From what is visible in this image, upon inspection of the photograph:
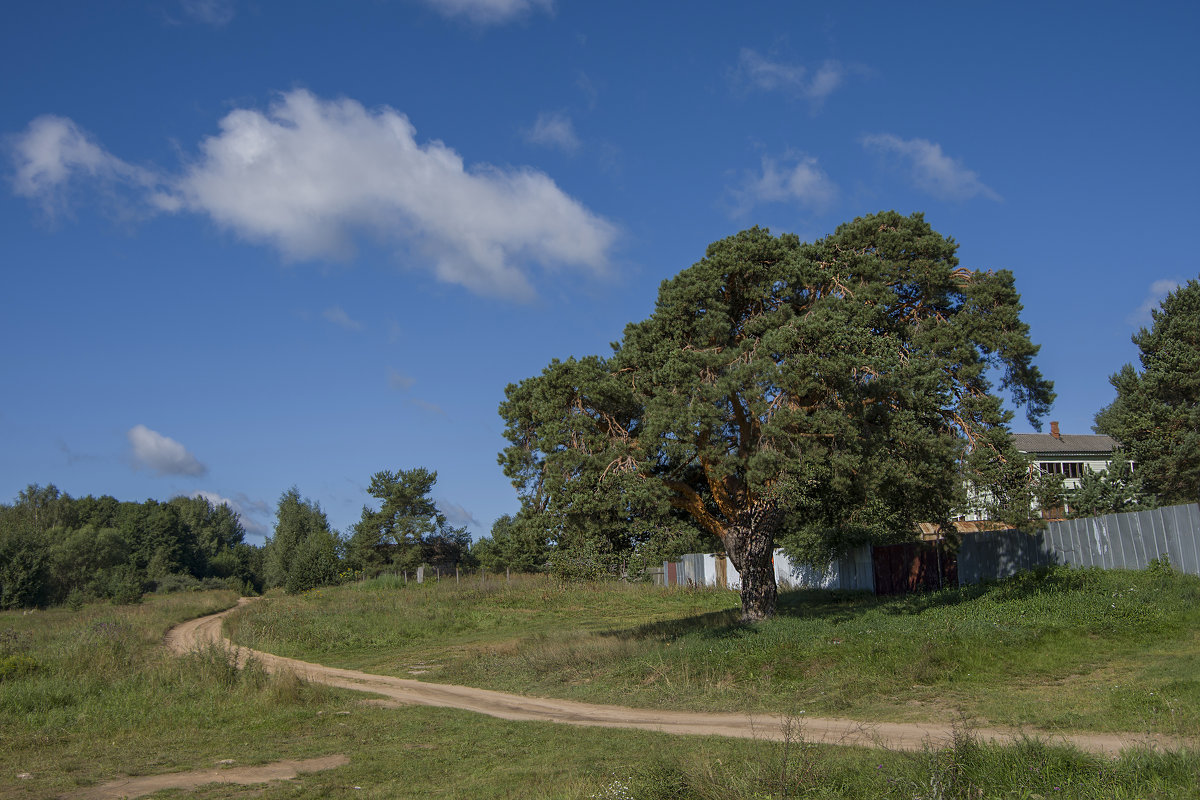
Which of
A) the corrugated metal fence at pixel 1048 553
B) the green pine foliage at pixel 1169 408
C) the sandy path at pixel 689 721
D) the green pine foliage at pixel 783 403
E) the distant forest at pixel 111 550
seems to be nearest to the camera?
the sandy path at pixel 689 721

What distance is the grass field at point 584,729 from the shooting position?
21.4 ft

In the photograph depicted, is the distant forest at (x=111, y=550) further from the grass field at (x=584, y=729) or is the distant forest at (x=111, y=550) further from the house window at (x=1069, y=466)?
the house window at (x=1069, y=466)

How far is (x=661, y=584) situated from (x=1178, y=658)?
98.8 ft

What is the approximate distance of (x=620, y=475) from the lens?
1741 centimetres

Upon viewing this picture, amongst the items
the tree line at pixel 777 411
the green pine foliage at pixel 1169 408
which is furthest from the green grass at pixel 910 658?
the green pine foliage at pixel 1169 408

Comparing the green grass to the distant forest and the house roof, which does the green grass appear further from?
the house roof

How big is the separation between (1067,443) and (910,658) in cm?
6264

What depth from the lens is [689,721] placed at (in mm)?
12023

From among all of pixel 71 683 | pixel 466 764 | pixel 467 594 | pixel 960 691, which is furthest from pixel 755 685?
pixel 467 594

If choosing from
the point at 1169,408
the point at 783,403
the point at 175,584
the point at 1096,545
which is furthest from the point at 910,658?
the point at 175,584

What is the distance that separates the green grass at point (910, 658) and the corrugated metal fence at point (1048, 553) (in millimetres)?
1028

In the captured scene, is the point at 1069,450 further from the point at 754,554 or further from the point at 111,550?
the point at 111,550

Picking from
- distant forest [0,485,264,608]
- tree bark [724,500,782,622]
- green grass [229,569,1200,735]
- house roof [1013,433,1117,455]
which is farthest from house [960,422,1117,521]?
distant forest [0,485,264,608]

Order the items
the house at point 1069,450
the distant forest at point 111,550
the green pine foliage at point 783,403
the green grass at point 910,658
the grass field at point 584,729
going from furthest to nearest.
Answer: the house at point 1069,450 < the distant forest at point 111,550 < the green pine foliage at point 783,403 < the green grass at point 910,658 < the grass field at point 584,729
